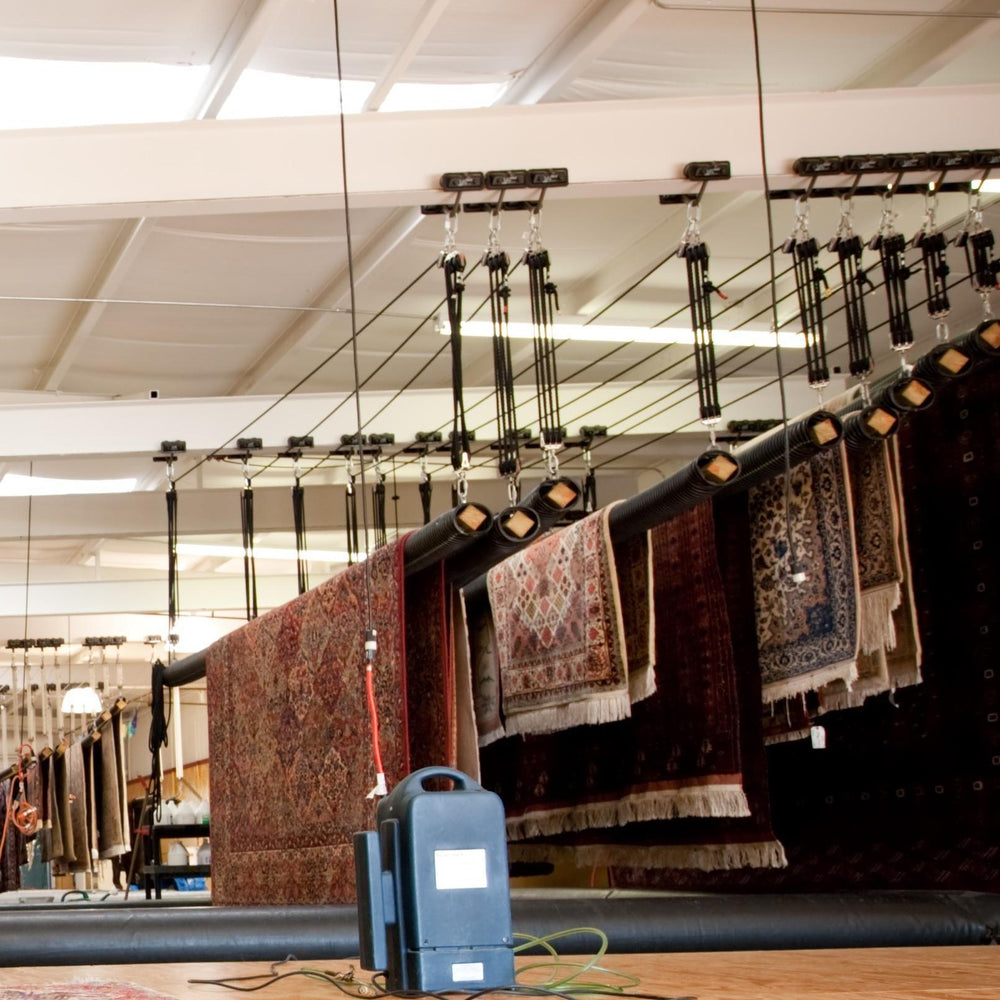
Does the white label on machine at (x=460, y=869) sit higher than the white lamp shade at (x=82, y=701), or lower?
lower

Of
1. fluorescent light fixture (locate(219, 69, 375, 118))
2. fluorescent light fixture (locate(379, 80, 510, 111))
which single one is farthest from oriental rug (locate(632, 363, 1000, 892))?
fluorescent light fixture (locate(219, 69, 375, 118))

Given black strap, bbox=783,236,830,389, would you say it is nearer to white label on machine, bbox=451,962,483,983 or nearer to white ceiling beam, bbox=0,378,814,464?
white label on machine, bbox=451,962,483,983

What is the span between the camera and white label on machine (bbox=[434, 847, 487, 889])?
200 cm

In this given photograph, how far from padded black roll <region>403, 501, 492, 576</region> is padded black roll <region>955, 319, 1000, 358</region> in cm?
129

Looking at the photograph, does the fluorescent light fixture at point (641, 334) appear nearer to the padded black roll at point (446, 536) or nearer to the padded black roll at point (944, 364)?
the padded black roll at point (446, 536)

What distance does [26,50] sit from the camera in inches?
199

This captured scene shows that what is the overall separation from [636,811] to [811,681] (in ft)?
3.47

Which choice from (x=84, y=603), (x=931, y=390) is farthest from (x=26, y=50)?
(x=84, y=603)

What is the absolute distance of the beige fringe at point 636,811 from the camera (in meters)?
4.36

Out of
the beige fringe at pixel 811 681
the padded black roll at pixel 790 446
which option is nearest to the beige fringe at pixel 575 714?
the beige fringe at pixel 811 681

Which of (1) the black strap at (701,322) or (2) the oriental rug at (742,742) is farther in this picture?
(2) the oriental rug at (742,742)

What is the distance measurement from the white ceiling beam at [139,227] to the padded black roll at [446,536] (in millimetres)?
1797

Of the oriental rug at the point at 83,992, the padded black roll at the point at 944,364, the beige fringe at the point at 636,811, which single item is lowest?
the oriental rug at the point at 83,992

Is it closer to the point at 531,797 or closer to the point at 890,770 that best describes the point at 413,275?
the point at 531,797
